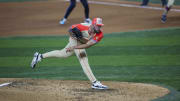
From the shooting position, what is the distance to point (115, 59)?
38.1ft

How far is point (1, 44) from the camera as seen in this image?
14.2 meters

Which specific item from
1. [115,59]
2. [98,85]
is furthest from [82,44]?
[115,59]

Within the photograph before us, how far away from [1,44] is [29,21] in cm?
402

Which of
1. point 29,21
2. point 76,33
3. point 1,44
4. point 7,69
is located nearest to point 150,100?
point 76,33

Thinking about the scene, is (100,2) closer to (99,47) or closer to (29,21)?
(29,21)

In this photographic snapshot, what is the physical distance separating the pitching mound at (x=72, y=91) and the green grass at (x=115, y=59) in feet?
1.54

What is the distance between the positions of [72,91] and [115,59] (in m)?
3.34

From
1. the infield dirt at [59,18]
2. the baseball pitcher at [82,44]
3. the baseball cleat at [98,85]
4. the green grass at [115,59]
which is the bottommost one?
the infield dirt at [59,18]

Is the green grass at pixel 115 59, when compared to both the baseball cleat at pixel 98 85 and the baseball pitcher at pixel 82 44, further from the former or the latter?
the baseball pitcher at pixel 82 44

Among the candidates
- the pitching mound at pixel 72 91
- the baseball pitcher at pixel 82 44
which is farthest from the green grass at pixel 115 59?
the baseball pitcher at pixel 82 44

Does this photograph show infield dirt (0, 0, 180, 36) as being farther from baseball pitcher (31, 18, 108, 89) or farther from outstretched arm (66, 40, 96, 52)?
outstretched arm (66, 40, 96, 52)

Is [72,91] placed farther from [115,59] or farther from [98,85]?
[115,59]

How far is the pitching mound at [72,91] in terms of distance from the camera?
25.7ft

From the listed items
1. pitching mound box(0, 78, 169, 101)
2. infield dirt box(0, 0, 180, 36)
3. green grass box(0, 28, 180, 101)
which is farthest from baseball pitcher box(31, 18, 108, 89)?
infield dirt box(0, 0, 180, 36)
